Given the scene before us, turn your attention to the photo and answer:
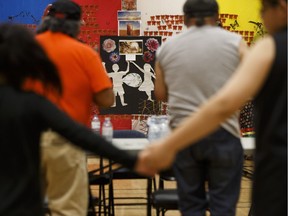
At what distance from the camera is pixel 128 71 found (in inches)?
266

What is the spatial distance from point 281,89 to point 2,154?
1.01 m

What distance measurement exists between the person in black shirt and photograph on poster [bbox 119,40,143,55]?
4.95m

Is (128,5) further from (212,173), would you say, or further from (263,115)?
(263,115)

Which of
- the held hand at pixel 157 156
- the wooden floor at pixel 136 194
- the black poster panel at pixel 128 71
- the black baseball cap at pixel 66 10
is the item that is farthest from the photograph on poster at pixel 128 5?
the held hand at pixel 157 156

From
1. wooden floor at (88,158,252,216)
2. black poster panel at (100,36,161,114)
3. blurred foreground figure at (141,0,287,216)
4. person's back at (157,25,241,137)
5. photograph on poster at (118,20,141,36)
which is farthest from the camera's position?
photograph on poster at (118,20,141,36)

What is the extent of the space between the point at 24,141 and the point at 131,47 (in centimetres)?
511

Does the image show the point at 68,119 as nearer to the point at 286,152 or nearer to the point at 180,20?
the point at 286,152

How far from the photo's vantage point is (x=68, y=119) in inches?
71.1

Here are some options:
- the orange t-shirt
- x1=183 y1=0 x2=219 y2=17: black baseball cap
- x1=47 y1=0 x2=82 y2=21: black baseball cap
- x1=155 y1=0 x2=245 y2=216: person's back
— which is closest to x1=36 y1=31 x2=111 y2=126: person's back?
the orange t-shirt

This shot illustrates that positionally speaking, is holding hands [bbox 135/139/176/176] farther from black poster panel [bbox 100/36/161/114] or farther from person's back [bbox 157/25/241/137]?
black poster panel [bbox 100/36/161/114]

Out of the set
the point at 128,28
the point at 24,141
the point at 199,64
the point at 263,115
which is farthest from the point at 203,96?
the point at 128,28

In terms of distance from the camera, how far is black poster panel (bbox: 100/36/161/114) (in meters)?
6.72

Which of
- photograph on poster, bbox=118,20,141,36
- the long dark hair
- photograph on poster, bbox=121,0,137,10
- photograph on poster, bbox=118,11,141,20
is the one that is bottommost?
the long dark hair

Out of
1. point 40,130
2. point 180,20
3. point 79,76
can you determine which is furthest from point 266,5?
point 180,20
